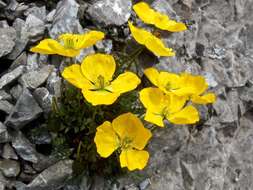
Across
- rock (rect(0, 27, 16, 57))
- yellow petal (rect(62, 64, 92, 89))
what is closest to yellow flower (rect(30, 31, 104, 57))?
yellow petal (rect(62, 64, 92, 89))

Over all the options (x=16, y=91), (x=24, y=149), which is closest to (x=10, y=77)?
(x=16, y=91)

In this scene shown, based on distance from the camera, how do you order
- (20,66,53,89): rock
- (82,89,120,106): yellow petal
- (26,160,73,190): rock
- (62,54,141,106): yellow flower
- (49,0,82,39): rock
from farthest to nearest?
(49,0,82,39): rock
(20,66,53,89): rock
(26,160,73,190): rock
(62,54,141,106): yellow flower
(82,89,120,106): yellow petal

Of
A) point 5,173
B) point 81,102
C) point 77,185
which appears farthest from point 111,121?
point 5,173

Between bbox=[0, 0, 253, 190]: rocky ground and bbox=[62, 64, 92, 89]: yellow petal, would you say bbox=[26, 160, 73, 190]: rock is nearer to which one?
bbox=[0, 0, 253, 190]: rocky ground

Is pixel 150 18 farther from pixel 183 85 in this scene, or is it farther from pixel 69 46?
pixel 69 46

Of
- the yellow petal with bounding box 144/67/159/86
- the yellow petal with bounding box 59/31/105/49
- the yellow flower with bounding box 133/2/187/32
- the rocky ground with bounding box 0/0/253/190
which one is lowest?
the rocky ground with bounding box 0/0/253/190

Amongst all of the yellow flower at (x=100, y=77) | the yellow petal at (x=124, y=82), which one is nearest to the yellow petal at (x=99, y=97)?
the yellow flower at (x=100, y=77)

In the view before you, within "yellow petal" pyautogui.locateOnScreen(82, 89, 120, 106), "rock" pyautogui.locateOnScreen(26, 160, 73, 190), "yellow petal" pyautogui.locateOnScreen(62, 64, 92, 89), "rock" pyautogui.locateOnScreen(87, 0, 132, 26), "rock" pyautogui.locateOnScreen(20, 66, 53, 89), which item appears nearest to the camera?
"yellow petal" pyautogui.locateOnScreen(82, 89, 120, 106)

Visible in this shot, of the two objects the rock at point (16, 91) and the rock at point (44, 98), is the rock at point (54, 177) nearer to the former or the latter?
the rock at point (44, 98)

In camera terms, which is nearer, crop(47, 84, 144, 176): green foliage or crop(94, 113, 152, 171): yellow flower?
crop(94, 113, 152, 171): yellow flower
